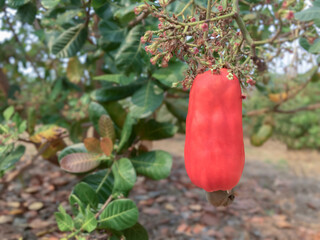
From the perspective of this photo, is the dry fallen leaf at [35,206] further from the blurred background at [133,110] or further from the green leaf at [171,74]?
the green leaf at [171,74]

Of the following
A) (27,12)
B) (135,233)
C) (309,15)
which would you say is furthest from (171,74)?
(27,12)

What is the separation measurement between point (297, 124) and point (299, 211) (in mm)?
2258

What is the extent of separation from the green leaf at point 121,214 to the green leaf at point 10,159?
0.41 meters

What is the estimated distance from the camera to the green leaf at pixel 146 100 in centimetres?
104

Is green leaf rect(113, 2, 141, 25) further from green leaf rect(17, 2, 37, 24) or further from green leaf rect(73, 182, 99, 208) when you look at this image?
green leaf rect(73, 182, 99, 208)

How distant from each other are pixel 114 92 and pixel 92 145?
240 mm

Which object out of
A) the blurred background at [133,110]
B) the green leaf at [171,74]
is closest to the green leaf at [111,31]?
the blurred background at [133,110]

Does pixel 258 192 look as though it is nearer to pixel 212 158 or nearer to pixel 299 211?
pixel 299 211

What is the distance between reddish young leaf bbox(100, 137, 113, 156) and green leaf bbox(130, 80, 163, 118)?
0.12 m

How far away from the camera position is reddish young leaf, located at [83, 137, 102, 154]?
1020 millimetres

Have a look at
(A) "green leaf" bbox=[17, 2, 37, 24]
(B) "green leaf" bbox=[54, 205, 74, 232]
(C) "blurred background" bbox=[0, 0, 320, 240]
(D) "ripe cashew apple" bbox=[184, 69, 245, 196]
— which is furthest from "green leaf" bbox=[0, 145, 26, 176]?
(D) "ripe cashew apple" bbox=[184, 69, 245, 196]

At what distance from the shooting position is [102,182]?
104cm

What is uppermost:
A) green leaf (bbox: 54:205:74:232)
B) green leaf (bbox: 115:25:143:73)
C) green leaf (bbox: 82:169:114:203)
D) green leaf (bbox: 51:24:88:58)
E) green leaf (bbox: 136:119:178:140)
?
green leaf (bbox: 51:24:88:58)

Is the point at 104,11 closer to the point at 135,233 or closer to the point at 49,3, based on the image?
the point at 49,3
